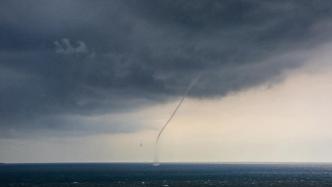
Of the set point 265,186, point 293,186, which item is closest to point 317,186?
Result: point 293,186

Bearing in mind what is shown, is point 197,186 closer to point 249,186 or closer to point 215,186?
point 215,186

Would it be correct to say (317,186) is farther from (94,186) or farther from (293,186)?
(94,186)

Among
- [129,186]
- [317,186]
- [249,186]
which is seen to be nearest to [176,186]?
[129,186]

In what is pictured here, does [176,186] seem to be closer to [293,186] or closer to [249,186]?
[249,186]

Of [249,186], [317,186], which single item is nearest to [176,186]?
[249,186]

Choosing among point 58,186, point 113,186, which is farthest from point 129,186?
point 58,186

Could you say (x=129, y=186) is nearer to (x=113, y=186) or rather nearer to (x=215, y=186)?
(x=113, y=186)
